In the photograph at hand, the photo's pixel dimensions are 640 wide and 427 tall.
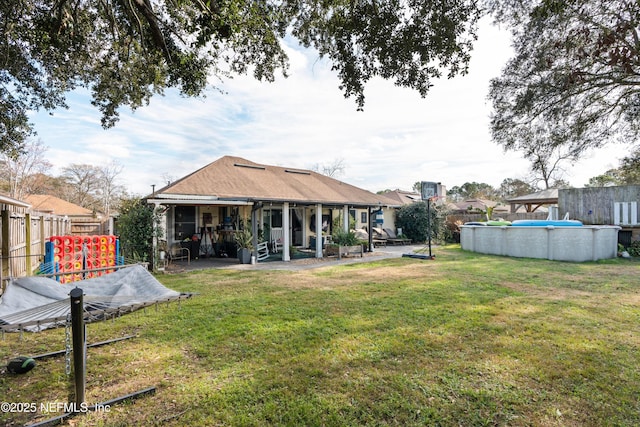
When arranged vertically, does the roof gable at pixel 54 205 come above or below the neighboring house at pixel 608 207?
above

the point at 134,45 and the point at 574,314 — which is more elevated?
the point at 134,45

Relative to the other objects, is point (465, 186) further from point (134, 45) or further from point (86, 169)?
point (134, 45)

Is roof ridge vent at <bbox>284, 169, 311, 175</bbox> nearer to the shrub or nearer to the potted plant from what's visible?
the shrub

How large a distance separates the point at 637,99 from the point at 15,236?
16.4 meters

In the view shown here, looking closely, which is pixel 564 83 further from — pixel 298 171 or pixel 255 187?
pixel 298 171

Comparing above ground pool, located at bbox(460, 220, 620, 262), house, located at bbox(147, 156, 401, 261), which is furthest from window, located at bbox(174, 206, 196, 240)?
above ground pool, located at bbox(460, 220, 620, 262)

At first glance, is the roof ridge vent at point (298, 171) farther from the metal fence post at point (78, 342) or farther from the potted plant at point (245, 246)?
the metal fence post at point (78, 342)

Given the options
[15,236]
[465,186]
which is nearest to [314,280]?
[15,236]

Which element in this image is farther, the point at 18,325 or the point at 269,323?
the point at 269,323

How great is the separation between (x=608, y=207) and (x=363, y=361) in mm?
17309

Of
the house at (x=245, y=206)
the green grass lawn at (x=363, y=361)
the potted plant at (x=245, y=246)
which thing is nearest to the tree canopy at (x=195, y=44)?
the house at (x=245, y=206)

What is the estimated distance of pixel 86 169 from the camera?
36.6m

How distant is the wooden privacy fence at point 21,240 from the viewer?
659 cm

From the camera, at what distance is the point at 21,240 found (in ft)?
26.3
